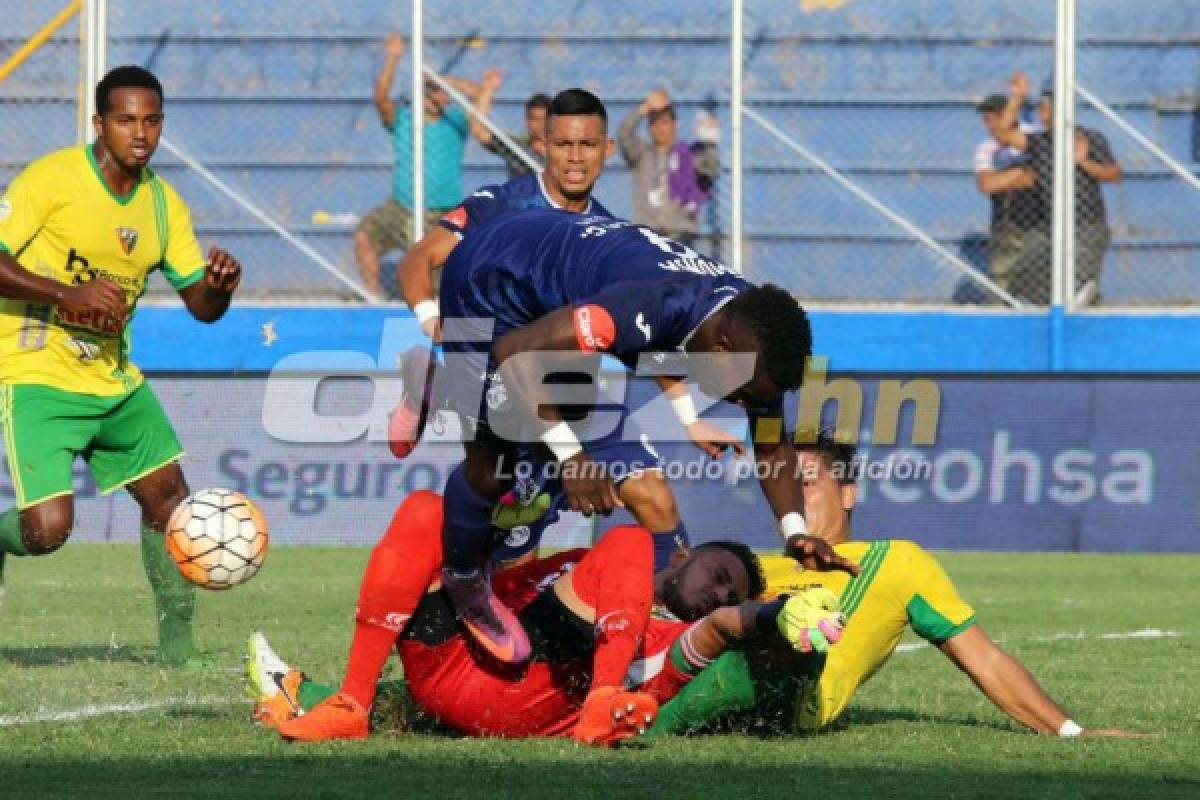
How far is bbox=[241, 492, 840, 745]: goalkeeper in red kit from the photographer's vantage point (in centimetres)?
662

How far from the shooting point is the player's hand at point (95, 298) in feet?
28.5

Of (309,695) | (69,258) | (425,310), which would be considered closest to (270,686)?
(309,695)

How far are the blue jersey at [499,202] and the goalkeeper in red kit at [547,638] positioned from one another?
309 centimetres

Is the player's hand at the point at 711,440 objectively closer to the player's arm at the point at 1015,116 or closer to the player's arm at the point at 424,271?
the player's arm at the point at 424,271

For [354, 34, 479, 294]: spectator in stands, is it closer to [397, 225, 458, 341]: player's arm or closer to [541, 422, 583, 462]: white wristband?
[397, 225, 458, 341]: player's arm

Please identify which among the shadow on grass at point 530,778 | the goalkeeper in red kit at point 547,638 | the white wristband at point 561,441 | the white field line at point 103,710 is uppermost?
the white wristband at point 561,441

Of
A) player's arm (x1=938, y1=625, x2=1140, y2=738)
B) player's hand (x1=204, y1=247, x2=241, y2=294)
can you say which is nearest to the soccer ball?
player's hand (x1=204, y1=247, x2=241, y2=294)

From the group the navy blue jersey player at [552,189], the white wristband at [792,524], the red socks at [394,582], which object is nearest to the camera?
the red socks at [394,582]

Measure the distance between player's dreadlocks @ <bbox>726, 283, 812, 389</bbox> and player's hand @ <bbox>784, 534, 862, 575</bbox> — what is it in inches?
26.1

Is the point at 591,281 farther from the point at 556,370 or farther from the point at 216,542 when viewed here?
the point at 216,542

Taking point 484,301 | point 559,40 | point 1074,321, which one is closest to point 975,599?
point 1074,321

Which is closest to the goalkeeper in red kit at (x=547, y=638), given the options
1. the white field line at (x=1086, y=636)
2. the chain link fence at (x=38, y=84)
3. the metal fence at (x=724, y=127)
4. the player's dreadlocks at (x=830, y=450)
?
the player's dreadlocks at (x=830, y=450)

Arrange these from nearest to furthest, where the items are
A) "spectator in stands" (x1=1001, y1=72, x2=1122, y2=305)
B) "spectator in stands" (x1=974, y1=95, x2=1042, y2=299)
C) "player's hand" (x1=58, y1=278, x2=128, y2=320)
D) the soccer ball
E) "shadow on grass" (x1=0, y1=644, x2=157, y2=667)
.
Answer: the soccer ball
"player's hand" (x1=58, y1=278, x2=128, y2=320)
"shadow on grass" (x1=0, y1=644, x2=157, y2=667)
"spectator in stands" (x1=1001, y1=72, x2=1122, y2=305)
"spectator in stands" (x1=974, y1=95, x2=1042, y2=299)

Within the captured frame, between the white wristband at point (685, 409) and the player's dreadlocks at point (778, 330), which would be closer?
the player's dreadlocks at point (778, 330)
